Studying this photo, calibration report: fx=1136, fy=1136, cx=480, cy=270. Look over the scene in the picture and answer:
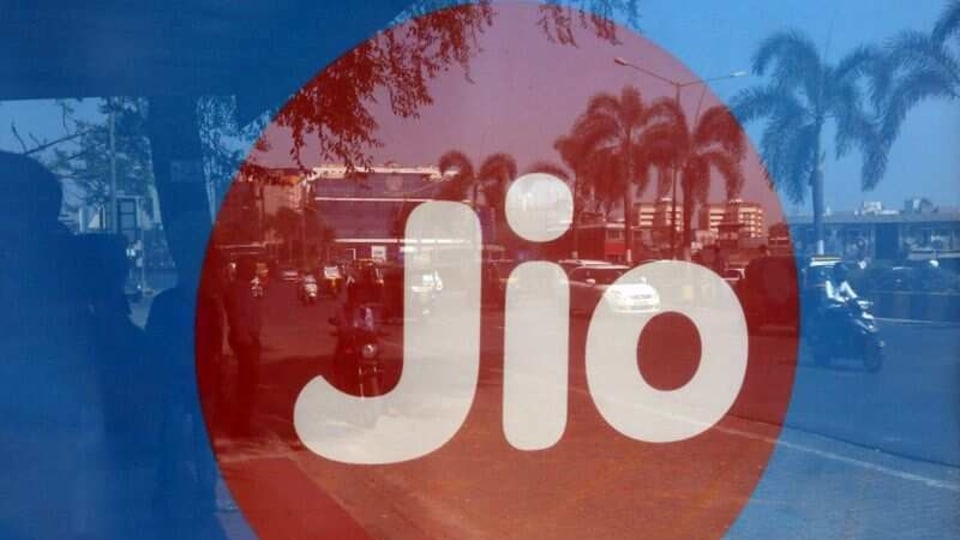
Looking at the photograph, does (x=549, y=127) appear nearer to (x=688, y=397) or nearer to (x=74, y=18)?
(x=688, y=397)

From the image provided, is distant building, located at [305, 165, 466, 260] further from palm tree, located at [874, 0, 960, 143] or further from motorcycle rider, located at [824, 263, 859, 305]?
palm tree, located at [874, 0, 960, 143]

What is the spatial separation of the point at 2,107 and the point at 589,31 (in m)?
1.15

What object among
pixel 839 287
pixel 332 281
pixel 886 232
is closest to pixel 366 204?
pixel 332 281

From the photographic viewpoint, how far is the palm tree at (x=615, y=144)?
2344mm

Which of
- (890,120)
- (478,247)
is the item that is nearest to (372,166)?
(478,247)

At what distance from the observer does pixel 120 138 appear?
2111 mm

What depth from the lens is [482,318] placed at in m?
2.27

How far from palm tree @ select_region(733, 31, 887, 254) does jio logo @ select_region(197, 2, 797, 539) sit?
0.26 feet

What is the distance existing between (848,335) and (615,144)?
71cm

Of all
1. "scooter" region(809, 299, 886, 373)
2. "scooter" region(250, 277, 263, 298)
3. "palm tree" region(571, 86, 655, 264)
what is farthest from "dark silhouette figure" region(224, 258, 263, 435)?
"scooter" region(809, 299, 886, 373)

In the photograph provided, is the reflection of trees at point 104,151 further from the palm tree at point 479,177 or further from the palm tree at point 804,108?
the palm tree at point 804,108

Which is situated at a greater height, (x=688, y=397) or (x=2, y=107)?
(x=2, y=107)

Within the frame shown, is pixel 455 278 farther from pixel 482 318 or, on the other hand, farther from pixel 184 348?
pixel 184 348

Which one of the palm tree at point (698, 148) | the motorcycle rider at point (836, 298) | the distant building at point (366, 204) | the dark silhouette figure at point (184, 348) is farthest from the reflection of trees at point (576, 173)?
the dark silhouette figure at point (184, 348)
